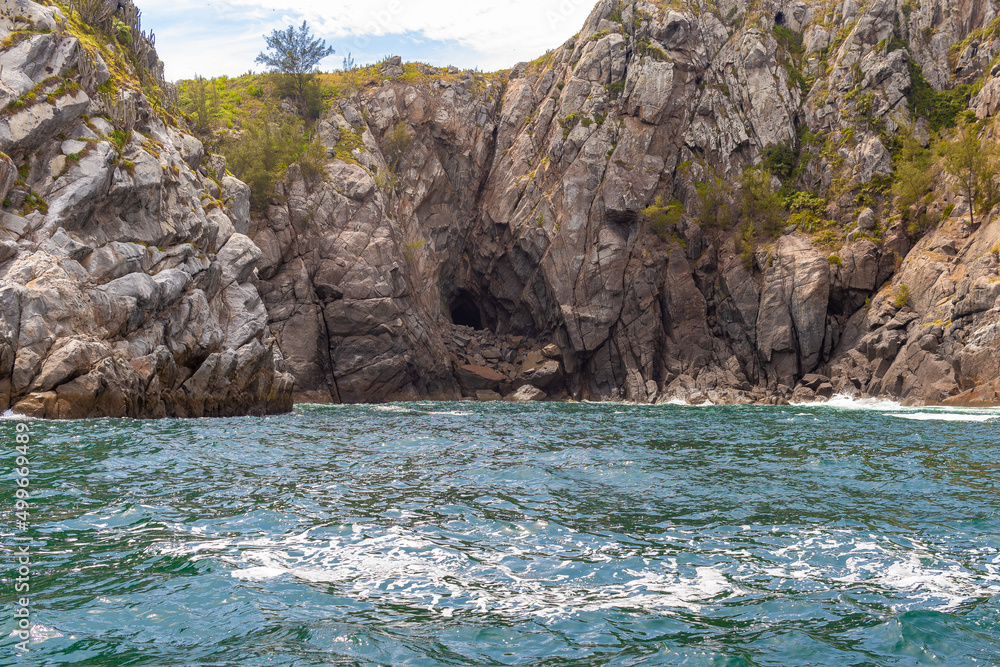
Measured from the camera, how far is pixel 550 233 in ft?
230

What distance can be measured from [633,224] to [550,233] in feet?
29.4

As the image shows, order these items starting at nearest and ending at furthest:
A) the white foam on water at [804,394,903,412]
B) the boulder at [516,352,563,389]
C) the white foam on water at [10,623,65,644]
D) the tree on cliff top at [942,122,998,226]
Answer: the white foam on water at [10,623,65,644], the white foam on water at [804,394,903,412], the tree on cliff top at [942,122,998,226], the boulder at [516,352,563,389]

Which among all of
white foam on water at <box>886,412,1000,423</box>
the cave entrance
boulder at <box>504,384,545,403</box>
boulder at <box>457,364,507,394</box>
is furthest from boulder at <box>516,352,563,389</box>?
white foam on water at <box>886,412,1000,423</box>

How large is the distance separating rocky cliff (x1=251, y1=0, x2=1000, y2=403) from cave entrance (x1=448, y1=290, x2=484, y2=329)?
301 mm

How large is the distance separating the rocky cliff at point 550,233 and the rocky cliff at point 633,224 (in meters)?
0.29

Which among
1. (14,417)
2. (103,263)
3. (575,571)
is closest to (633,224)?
(103,263)

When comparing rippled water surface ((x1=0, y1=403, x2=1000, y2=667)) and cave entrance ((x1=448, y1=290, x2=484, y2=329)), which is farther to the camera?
cave entrance ((x1=448, y1=290, x2=484, y2=329))

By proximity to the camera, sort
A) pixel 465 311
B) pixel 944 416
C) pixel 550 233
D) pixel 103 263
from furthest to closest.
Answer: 1. pixel 465 311
2. pixel 550 233
3. pixel 944 416
4. pixel 103 263

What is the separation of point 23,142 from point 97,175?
10.1 ft

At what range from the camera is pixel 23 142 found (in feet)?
95.8

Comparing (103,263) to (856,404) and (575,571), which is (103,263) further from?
(856,404)

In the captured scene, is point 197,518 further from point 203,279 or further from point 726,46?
point 726,46

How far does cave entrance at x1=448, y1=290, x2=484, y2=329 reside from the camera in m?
81.4

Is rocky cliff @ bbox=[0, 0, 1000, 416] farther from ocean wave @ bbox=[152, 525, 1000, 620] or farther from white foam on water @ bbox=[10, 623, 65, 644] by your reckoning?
white foam on water @ bbox=[10, 623, 65, 644]
